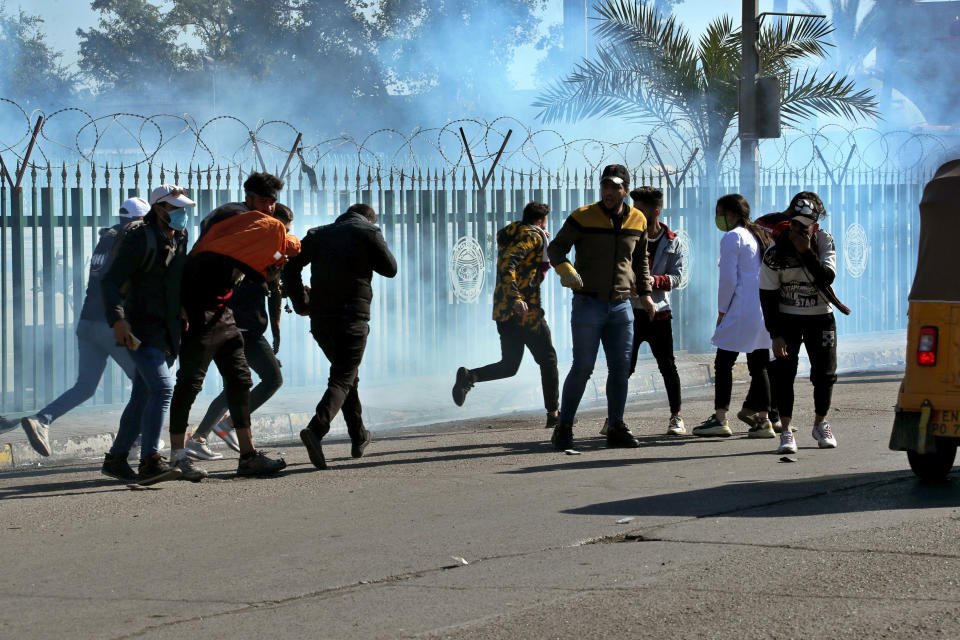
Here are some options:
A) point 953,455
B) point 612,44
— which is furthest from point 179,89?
point 953,455

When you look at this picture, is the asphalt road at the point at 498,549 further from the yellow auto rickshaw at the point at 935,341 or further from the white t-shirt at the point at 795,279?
the white t-shirt at the point at 795,279

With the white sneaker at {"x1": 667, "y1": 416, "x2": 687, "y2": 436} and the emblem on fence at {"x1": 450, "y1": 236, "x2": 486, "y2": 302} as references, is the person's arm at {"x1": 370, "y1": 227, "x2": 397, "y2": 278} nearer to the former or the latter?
the white sneaker at {"x1": 667, "y1": 416, "x2": 687, "y2": 436}

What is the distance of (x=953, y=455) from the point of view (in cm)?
711

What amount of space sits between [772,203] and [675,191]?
81.8 inches

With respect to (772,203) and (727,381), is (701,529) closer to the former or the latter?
(727,381)

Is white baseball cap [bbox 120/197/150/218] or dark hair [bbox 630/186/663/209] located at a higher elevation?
dark hair [bbox 630/186/663/209]

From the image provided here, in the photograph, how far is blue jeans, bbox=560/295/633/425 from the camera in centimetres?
881

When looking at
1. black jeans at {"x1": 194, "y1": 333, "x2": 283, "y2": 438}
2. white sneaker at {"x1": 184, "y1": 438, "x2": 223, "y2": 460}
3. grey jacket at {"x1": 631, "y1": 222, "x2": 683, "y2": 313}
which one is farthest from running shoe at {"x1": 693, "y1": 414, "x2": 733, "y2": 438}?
white sneaker at {"x1": 184, "y1": 438, "x2": 223, "y2": 460}

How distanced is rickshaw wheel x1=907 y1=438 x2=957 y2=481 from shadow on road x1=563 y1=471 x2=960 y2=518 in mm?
60

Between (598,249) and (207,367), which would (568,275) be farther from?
(207,367)

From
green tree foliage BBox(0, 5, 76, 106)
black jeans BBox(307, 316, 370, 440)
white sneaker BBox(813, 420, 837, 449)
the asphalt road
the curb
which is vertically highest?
green tree foliage BBox(0, 5, 76, 106)

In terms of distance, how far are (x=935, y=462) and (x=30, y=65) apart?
39.1m

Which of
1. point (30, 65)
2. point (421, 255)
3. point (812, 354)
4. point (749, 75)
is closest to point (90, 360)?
point (812, 354)

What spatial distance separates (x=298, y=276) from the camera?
330 inches
